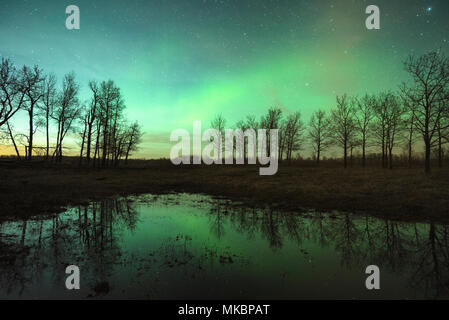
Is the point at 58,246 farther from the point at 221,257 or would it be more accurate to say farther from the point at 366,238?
the point at 366,238

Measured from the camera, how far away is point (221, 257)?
6.98 meters

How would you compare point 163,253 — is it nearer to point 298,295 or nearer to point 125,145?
point 298,295

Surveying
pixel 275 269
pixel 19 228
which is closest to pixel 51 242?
pixel 19 228

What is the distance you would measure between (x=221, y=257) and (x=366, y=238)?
21.9ft

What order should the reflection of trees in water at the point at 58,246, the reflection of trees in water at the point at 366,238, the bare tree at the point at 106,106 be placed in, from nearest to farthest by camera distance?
the reflection of trees in water at the point at 58,246 → the reflection of trees in water at the point at 366,238 → the bare tree at the point at 106,106

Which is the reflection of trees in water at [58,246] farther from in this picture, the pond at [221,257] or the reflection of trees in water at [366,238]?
the reflection of trees in water at [366,238]

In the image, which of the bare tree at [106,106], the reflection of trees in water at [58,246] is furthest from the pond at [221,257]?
the bare tree at [106,106]

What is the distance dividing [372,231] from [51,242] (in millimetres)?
14076

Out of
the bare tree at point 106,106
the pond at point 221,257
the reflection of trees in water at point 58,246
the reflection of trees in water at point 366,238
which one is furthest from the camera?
the bare tree at point 106,106

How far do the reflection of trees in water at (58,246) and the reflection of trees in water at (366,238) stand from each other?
478 cm

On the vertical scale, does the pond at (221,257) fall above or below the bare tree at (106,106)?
below

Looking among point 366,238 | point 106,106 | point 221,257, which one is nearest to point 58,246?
Result: point 221,257

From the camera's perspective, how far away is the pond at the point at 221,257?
511 centimetres

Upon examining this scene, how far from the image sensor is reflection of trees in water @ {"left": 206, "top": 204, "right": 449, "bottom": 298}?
6184 millimetres
